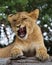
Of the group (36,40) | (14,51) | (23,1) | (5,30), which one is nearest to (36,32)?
(36,40)

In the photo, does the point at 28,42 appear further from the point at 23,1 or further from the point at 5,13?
the point at 5,13

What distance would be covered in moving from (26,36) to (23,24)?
0.10 meters

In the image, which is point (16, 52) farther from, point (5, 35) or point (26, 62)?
point (5, 35)

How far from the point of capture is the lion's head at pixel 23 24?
274cm

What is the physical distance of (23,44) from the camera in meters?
2.90

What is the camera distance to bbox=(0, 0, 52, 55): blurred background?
4.25m

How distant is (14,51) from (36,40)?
0.73ft

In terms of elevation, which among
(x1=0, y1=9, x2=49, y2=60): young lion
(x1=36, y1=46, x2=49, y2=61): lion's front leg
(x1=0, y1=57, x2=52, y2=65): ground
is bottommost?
(x1=0, y1=57, x2=52, y2=65): ground

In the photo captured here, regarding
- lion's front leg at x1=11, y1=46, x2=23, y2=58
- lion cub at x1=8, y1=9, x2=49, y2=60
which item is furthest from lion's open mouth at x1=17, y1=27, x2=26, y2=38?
lion's front leg at x1=11, y1=46, x2=23, y2=58

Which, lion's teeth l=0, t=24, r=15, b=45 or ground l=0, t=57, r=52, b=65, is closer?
ground l=0, t=57, r=52, b=65

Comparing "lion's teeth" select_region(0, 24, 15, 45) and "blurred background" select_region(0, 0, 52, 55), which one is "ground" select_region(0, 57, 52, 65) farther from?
"lion's teeth" select_region(0, 24, 15, 45)

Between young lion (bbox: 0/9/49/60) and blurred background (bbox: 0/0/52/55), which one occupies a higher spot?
blurred background (bbox: 0/0/52/55)

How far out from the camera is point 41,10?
477 centimetres

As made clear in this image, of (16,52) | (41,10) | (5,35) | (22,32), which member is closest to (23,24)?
(22,32)
